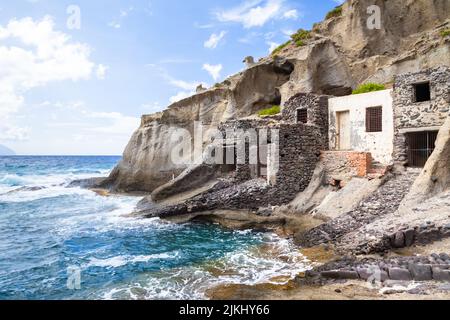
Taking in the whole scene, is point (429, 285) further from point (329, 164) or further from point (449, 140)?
point (329, 164)

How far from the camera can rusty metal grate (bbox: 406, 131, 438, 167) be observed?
17750 millimetres

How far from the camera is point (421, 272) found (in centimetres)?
953

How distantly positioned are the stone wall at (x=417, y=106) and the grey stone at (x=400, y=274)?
32.3ft

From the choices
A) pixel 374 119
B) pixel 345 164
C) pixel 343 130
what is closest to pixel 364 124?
pixel 374 119

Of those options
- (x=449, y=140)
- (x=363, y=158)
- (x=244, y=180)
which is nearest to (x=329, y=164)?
(x=363, y=158)

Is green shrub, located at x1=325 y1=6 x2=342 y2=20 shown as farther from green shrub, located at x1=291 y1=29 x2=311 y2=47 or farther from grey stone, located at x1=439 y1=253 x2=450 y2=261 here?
grey stone, located at x1=439 y1=253 x2=450 y2=261

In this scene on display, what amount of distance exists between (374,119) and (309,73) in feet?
34.4

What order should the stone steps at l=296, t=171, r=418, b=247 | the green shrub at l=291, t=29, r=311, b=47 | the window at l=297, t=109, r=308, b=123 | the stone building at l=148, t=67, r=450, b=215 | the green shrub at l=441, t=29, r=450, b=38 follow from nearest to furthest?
the stone steps at l=296, t=171, r=418, b=247
the stone building at l=148, t=67, r=450, b=215
the window at l=297, t=109, r=308, b=123
the green shrub at l=441, t=29, r=450, b=38
the green shrub at l=291, t=29, r=311, b=47

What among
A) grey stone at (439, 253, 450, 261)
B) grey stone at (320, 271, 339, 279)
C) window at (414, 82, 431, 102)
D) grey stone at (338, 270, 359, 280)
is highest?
window at (414, 82, 431, 102)

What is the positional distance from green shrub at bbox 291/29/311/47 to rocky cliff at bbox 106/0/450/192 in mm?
716

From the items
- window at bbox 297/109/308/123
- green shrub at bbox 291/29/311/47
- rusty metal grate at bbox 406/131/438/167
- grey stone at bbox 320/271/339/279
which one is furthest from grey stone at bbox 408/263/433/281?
green shrub at bbox 291/29/311/47
